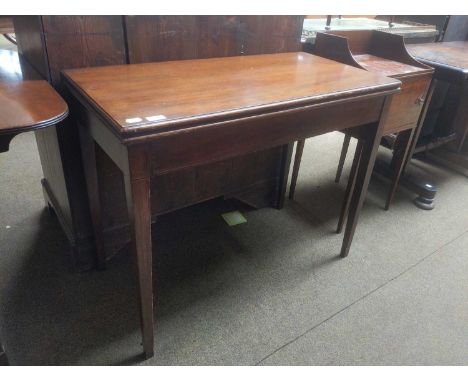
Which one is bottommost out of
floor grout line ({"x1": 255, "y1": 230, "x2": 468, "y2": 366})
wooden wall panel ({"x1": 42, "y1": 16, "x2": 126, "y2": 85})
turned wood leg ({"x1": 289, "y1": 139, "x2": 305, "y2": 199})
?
floor grout line ({"x1": 255, "y1": 230, "x2": 468, "y2": 366})

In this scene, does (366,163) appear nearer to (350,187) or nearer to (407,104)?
(350,187)

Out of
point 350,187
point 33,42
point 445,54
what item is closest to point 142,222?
point 33,42

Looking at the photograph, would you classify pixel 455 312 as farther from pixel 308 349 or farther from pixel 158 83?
pixel 158 83

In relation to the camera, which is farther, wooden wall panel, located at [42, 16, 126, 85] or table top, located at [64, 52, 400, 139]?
wooden wall panel, located at [42, 16, 126, 85]

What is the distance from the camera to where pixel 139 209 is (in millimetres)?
876

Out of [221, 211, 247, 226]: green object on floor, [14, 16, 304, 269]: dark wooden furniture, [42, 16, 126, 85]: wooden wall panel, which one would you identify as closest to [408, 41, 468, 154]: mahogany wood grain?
[14, 16, 304, 269]: dark wooden furniture

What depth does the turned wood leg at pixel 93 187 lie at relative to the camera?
119cm

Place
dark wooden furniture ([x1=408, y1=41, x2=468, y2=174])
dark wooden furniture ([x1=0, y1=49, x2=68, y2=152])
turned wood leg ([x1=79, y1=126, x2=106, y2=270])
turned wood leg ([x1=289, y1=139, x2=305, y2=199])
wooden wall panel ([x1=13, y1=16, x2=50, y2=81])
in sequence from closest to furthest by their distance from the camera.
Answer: dark wooden furniture ([x1=0, y1=49, x2=68, y2=152]), wooden wall panel ([x1=13, y1=16, x2=50, y2=81]), turned wood leg ([x1=79, y1=126, x2=106, y2=270]), turned wood leg ([x1=289, y1=139, x2=305, y2=199]), dark wooden furniture ([x1=408, y1=41, x2=468, y2=174])

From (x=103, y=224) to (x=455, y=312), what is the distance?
4.51ft

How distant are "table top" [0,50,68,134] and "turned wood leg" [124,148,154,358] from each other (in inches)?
8.6

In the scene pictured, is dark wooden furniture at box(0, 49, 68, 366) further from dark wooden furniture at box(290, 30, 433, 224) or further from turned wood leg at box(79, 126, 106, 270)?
dark wooden furniture at box(290, 30, 433, 224)

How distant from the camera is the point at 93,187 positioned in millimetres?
1280

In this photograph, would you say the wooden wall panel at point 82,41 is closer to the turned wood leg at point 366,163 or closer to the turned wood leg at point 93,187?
the turned wood leg at point 93,187

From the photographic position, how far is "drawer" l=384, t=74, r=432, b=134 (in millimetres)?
1591
